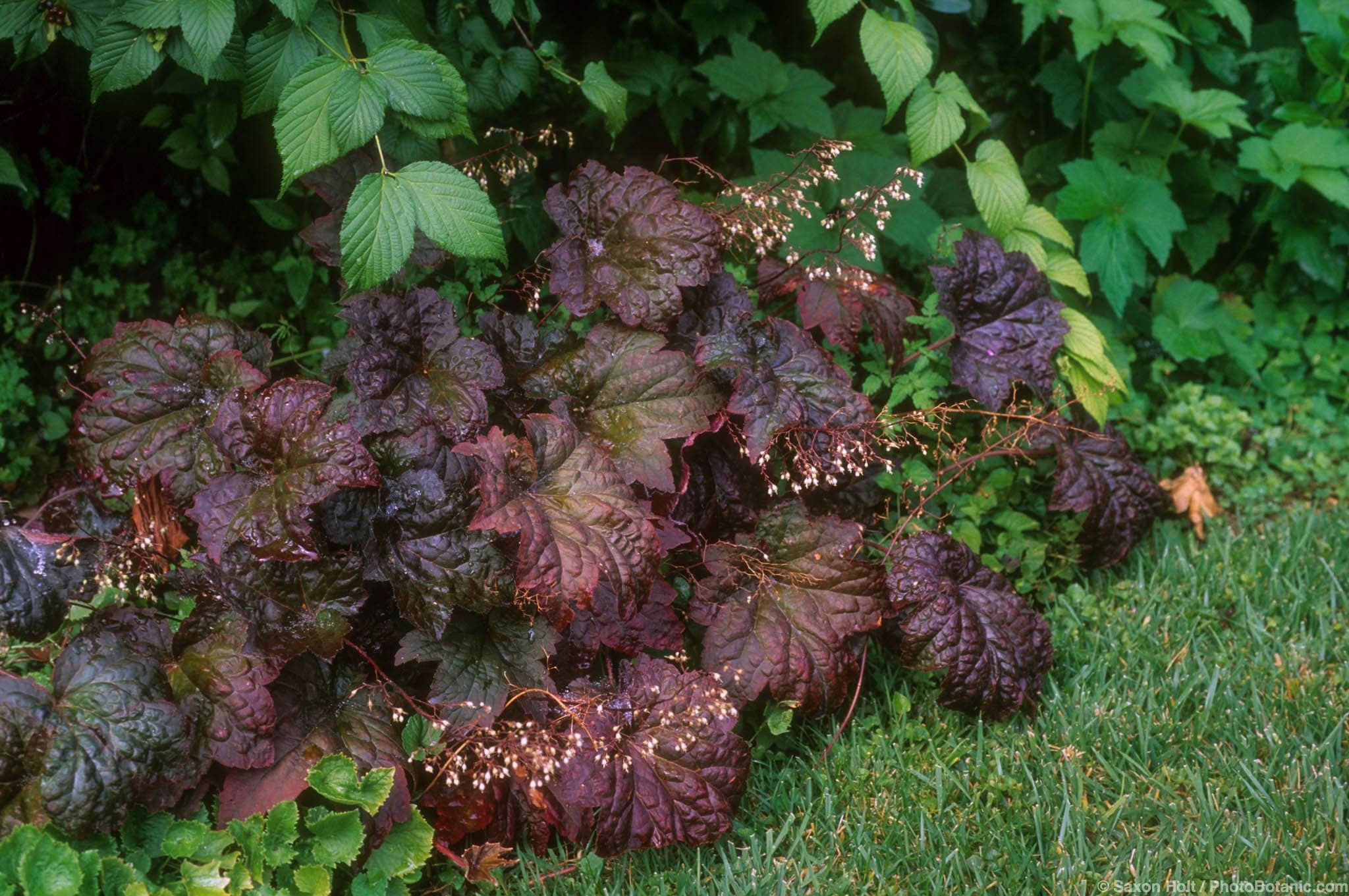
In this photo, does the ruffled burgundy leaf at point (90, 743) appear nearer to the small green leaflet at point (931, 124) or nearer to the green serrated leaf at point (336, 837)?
the green serrated leaf at point (336, 837)

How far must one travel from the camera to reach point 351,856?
6.16 ft

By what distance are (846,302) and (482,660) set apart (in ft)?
3.93

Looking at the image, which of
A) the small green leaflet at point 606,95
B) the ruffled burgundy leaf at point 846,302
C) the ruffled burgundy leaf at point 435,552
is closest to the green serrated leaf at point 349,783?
the ruffled burgundy leaf at point 435,552

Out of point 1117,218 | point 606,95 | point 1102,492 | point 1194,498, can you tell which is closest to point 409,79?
point 606,95

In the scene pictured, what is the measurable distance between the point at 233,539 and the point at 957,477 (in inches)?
72.2

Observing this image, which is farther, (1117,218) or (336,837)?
(1117,218)

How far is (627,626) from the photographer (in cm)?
216

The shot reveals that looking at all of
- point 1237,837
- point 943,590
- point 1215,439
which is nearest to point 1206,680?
point 1237,837

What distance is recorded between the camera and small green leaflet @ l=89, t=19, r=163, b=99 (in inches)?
85.0

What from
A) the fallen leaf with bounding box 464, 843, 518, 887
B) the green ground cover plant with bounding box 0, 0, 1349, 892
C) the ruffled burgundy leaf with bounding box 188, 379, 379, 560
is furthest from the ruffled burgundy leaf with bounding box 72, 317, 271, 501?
the fallen leaf with bounding box 464, 843, 518, 887

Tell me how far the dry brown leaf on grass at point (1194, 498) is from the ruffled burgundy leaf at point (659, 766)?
1.70 meters

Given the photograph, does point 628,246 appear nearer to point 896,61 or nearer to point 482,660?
point 896,61

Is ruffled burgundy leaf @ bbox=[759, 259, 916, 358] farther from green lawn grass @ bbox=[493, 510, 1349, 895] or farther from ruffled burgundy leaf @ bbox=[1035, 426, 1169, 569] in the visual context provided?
green lawn grass @ bbox=[493, 510, 1349, 895]

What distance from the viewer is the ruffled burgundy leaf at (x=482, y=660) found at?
6.66 ft
